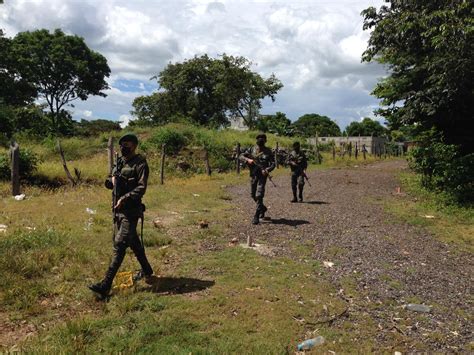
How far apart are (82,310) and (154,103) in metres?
39.5

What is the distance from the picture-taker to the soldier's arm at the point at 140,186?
511 cm

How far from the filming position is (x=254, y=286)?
557 cm

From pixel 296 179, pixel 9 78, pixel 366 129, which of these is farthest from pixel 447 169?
pixel 366 129

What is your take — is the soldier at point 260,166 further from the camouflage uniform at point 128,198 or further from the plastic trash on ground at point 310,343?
the plastic trash on ground at point 310,343

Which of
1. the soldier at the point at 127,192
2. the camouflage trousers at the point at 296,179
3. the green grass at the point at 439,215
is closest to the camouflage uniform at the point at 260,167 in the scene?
the camouflage trousers at the point at 296,179

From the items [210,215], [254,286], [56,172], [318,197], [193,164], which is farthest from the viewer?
[193,164]

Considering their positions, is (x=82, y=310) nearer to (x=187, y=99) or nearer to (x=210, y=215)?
(x=210, y=215)

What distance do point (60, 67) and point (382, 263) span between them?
3818cm

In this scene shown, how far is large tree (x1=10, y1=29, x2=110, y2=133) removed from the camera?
36.7m

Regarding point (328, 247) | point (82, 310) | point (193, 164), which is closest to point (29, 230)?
point (82, 310)

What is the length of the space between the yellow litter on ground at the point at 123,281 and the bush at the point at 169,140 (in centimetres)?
1865

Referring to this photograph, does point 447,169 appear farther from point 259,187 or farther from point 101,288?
point 101,288

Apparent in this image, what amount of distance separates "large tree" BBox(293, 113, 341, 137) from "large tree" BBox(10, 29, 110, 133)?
1985 inches

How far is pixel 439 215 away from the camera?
1127cm
